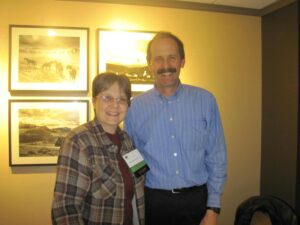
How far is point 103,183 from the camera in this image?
1.28m

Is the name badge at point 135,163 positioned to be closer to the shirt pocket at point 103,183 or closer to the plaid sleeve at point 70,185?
the shirt pocket at point 103,183

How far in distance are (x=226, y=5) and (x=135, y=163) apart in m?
2.10

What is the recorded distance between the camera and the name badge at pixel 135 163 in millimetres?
1438

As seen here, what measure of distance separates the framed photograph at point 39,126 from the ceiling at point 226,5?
1069 millimetres

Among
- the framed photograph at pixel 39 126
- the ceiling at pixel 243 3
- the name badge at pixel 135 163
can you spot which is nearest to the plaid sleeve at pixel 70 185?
the name badge at pixel 135 163

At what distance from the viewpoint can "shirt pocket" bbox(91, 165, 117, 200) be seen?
4.15ft

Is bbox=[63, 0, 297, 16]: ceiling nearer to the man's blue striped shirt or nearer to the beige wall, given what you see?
the beige wall

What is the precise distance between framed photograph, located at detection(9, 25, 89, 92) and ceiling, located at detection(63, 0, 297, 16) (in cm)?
49

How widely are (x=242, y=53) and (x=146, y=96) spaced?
162cm

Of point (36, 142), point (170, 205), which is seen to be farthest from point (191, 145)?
point (36, 142)

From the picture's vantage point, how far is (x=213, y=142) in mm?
1684

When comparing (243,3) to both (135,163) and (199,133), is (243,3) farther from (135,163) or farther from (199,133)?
(135,163)

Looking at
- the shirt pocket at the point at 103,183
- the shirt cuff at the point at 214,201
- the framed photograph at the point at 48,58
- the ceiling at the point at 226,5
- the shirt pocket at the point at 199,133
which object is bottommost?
the shirt cuff at the point at 214,201

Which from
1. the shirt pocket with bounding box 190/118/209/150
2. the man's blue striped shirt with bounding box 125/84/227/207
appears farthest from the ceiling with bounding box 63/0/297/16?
the shirt pocket with bounding box 190/118/209/150
